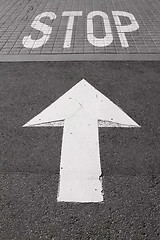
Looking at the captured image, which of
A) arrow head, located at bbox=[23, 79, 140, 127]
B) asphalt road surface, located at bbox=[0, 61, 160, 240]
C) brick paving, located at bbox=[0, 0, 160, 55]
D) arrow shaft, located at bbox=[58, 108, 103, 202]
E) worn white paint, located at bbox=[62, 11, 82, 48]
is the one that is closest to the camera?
asphalt road surface, located at bbox=[0, 61, 160, 240]

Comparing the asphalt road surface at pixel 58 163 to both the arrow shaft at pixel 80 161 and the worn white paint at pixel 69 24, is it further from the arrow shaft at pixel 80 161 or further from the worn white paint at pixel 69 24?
the worn white paint at pixel 69 24

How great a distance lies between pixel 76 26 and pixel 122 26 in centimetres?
125

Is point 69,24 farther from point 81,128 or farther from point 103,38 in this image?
point 81,128

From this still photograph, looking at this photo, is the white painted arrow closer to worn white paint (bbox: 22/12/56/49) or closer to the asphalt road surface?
the asphalt road surface

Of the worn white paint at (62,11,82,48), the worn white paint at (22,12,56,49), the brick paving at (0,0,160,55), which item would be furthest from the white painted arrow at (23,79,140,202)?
the worn white paint at (22,12,56,49)

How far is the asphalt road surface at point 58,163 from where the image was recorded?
3.00 metres

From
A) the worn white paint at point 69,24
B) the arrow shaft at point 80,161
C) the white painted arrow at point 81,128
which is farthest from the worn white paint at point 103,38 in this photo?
the arrow shaft at point 80,161

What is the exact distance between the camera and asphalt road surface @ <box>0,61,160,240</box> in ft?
9.85

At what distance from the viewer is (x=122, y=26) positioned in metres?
7.89

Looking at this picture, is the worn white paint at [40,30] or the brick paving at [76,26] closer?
the brick paving at [76,26]

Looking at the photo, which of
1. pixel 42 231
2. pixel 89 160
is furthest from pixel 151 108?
pixel 42 231

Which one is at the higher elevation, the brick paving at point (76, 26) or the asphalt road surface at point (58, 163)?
the brick paving at point (76, 26)

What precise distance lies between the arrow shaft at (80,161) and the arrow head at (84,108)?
142mm

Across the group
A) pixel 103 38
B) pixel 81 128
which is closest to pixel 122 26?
pixel 103 38
